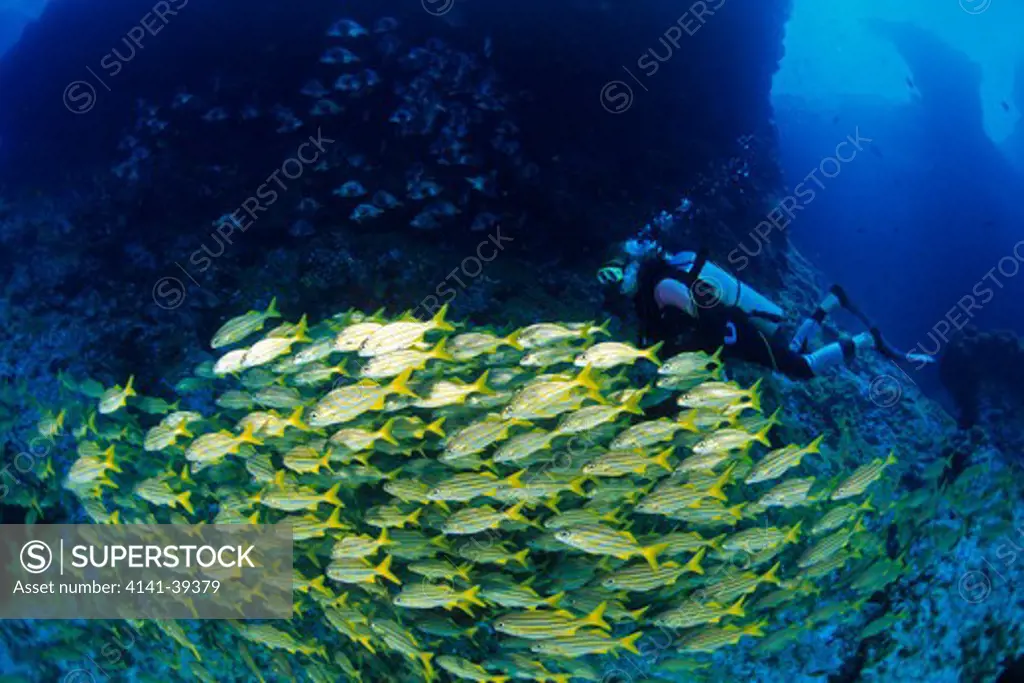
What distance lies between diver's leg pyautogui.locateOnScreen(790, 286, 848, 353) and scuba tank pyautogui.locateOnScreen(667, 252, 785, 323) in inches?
42.7

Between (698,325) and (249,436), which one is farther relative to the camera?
(698,325)

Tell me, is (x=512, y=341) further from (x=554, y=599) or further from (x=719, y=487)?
(x=554, y=599)

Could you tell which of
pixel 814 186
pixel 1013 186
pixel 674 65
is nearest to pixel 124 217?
pixel 674 65

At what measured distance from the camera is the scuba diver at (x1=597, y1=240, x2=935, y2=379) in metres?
6.75

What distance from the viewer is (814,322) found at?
8742 millimetres

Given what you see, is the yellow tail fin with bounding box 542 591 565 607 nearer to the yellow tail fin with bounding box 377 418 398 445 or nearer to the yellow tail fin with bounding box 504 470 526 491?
the yellow tail fin with bounding box 504 470 526 491

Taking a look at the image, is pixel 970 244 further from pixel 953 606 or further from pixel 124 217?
pixel 124 217

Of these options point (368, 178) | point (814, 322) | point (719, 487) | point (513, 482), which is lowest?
point (513, 482)

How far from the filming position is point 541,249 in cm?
1100

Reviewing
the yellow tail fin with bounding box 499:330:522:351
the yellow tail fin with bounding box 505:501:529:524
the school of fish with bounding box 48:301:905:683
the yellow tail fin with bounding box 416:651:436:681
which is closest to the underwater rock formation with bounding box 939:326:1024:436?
the school of fish with bounding box 48:301:905:683

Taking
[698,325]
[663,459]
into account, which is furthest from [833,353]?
[663,459]

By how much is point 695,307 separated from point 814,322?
2.98 m

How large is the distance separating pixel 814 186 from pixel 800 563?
32.1m

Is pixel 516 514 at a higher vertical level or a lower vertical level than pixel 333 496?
higher
